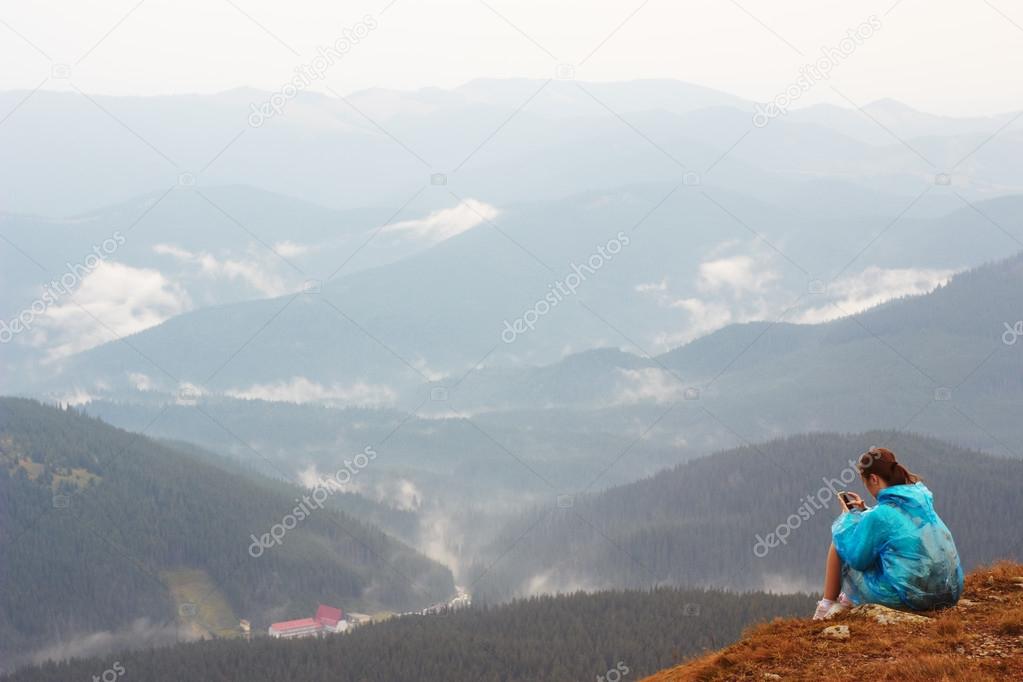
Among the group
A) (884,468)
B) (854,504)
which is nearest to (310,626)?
(854,504)

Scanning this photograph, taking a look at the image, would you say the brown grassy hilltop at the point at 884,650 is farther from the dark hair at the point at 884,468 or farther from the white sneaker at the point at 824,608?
the dark hair at the point at 884,468

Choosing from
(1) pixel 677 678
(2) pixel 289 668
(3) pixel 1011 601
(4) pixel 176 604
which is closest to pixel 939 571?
(3) pixel 1011 601

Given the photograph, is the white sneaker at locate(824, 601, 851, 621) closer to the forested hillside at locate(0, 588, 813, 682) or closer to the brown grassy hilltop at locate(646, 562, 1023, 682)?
the brown grassy hilltop at locate(646, 562, 1023, 682)

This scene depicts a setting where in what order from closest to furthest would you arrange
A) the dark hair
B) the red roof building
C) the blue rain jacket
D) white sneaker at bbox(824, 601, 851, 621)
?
the blue rain jacket < the dark hair < white sneaker at bbox(824, 601, 851, 621) < the red roof building

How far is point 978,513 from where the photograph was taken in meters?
189

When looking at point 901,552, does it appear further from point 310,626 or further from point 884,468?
point 310,626

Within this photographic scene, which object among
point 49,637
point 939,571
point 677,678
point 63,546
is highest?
point 63,546

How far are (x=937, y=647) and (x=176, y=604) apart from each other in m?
200

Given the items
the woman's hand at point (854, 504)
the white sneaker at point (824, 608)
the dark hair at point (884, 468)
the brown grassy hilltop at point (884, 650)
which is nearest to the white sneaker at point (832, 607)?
the white sneaker at point (824, 608)

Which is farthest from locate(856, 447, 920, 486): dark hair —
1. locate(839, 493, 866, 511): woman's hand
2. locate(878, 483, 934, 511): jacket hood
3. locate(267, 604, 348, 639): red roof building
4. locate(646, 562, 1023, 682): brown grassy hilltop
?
locate(267, 604, 348, 639): red roof building

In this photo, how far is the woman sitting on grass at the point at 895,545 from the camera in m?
23.0

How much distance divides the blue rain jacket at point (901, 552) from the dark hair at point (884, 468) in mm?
248

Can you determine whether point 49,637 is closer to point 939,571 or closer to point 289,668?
point 289,668

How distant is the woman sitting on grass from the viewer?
23.0 metres
